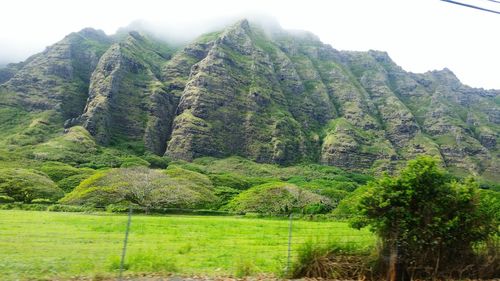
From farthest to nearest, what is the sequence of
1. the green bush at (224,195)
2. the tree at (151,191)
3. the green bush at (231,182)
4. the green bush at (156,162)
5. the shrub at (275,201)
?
the green bush at (156,162)
the green bush at (231,182)
the green bush at (224,195)
the shrub at (275,201)
the tree at (151,191)

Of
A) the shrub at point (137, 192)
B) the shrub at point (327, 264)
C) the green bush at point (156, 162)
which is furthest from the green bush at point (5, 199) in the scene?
the green bush at point (156, 162)

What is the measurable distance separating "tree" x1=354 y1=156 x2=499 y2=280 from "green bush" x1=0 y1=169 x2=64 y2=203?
66903 mm

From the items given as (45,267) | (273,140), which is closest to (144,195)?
(45,267)

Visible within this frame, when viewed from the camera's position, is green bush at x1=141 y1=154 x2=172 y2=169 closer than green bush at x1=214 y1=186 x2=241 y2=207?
No

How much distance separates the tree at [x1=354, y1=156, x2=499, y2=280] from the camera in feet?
41.7

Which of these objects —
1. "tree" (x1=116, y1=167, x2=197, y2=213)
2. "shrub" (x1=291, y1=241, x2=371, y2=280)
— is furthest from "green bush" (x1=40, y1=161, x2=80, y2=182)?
"shrub" (x1=291, y1=241, x2=371, y2=280)

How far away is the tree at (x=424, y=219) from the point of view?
12695 millimetres

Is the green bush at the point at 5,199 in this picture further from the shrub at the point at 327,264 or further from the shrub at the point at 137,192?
the shrub at the point at 327,264

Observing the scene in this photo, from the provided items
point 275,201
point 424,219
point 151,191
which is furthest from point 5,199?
point 424,219

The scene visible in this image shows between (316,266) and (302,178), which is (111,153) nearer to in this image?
(302,178)

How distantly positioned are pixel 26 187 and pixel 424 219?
71.2m

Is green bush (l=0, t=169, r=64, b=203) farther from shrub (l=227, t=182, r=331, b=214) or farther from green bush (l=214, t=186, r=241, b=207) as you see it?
shrub (l=227, t=182, r=331, b=214)

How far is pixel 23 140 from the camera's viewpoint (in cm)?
14575

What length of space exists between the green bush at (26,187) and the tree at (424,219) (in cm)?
6690
